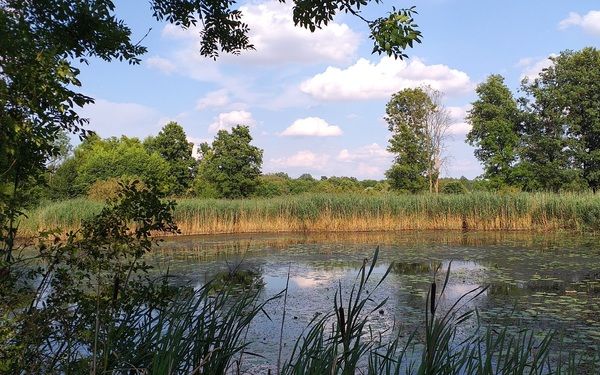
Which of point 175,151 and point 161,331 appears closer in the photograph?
point 161,331

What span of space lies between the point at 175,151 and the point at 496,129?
2080 centimetres

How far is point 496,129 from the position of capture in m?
29.5

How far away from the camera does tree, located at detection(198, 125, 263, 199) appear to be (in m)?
30.5

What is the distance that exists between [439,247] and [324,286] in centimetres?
581

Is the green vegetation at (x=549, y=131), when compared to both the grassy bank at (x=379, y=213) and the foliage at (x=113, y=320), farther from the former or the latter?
the foliage at (x=113, y=320)

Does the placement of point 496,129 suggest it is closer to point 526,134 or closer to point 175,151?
point 526,134

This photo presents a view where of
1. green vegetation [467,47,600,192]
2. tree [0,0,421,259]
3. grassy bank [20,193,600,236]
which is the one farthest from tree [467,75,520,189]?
tree [0,0,421,259]

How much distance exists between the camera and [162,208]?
3.29 metres

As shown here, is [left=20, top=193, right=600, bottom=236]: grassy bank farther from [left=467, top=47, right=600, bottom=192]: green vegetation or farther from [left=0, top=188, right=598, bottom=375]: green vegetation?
[left=0, top=188, right=598, bottom=375]: green vegetation

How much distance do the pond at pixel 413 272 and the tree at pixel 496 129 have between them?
1379 cm

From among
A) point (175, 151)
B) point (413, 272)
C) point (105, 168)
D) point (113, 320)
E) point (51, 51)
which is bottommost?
point (413, 272)

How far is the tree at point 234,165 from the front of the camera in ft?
100

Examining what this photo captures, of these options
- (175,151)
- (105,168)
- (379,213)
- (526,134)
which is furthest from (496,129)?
(105,168)

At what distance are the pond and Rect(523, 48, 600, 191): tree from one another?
45.4 ft
